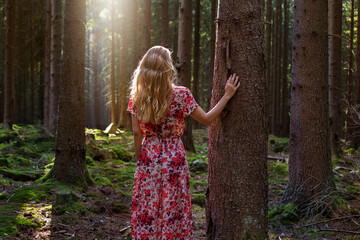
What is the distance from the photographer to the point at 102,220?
491cm

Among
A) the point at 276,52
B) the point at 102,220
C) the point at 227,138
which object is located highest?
the point at 276,52

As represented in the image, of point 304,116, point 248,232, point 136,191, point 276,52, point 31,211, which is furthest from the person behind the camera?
point 276,52

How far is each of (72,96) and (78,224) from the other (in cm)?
238

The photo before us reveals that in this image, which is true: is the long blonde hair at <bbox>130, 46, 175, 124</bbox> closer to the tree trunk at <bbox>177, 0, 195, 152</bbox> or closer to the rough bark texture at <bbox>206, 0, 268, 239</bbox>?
the rough bark texture at <bbox>206, 0, 268, 239</bbox>

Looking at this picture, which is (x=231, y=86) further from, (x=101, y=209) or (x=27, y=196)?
(x=27, y=196)

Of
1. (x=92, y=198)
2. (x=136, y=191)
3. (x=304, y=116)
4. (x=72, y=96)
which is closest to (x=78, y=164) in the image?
(x=92, y=198)

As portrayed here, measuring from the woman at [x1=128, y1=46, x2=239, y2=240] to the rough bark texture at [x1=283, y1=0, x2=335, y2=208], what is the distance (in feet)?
9.20

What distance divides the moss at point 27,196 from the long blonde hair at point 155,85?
2.83 metres

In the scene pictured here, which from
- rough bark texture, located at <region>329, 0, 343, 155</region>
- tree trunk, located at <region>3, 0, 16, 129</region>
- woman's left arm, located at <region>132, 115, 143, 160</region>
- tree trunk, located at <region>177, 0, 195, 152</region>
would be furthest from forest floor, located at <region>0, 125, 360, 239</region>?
tree trunk, located at <region>3, 0, 16, 129</region>

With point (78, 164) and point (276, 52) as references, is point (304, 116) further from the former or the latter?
point (276, 52)

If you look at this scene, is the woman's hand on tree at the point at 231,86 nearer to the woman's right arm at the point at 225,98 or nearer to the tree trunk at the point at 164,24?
the woman's right arm at the point at 225,98

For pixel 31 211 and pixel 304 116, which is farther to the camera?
pixel 304 116

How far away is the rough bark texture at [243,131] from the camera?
326 cm

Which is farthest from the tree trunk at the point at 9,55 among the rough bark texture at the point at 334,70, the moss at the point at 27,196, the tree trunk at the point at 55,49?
the rough bark texture at the point at 334,70
